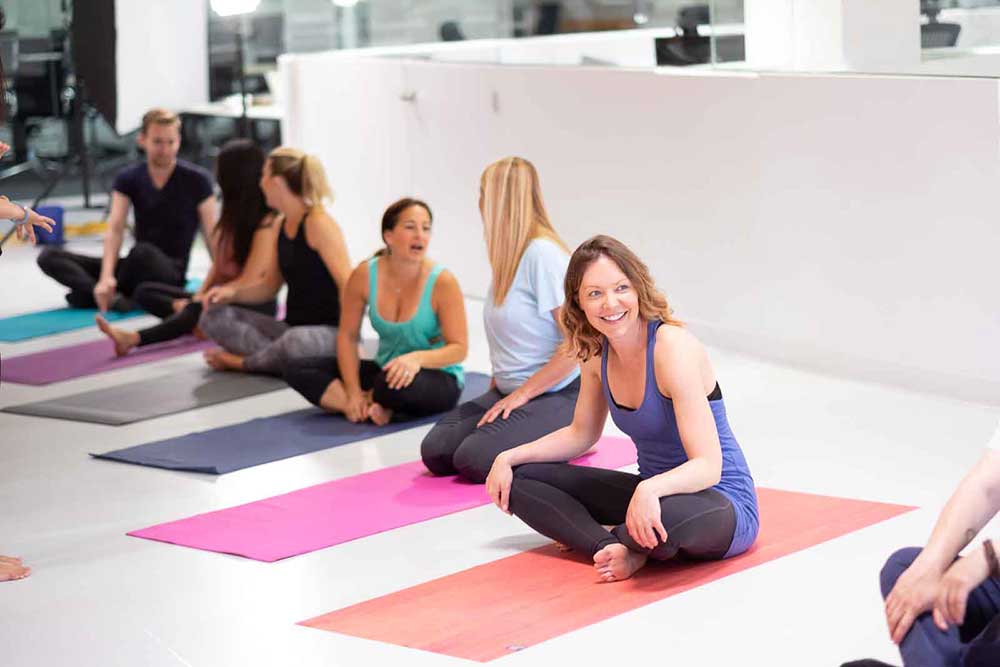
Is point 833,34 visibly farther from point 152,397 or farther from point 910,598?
point 910,598

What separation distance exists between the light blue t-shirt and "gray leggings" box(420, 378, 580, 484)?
0.30ft

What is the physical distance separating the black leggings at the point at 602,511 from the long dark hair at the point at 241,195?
292 cm

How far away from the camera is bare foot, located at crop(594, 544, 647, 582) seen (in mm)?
3615

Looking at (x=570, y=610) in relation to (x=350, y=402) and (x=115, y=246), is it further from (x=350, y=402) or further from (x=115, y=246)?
Answer: (x=115, y=246)

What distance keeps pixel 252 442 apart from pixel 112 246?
8.59 feet

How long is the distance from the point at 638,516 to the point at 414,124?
4923 mm

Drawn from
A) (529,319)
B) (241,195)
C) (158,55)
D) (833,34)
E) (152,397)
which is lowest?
(152,397)

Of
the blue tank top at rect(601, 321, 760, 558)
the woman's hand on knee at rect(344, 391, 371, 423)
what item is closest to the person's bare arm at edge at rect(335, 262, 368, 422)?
the woman's hand on knee at rect(344, 391, 371, 423)

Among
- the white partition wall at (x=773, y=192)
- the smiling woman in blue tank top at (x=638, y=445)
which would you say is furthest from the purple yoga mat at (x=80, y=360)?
the smiling woman in blue tank top at (x=638, y=445)

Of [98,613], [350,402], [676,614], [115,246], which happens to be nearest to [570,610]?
[676,614]

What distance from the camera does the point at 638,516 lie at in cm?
349

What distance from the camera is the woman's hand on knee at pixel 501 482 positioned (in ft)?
12.7

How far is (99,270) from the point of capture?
26.9 feet

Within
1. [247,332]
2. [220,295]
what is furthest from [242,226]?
[247,332]
